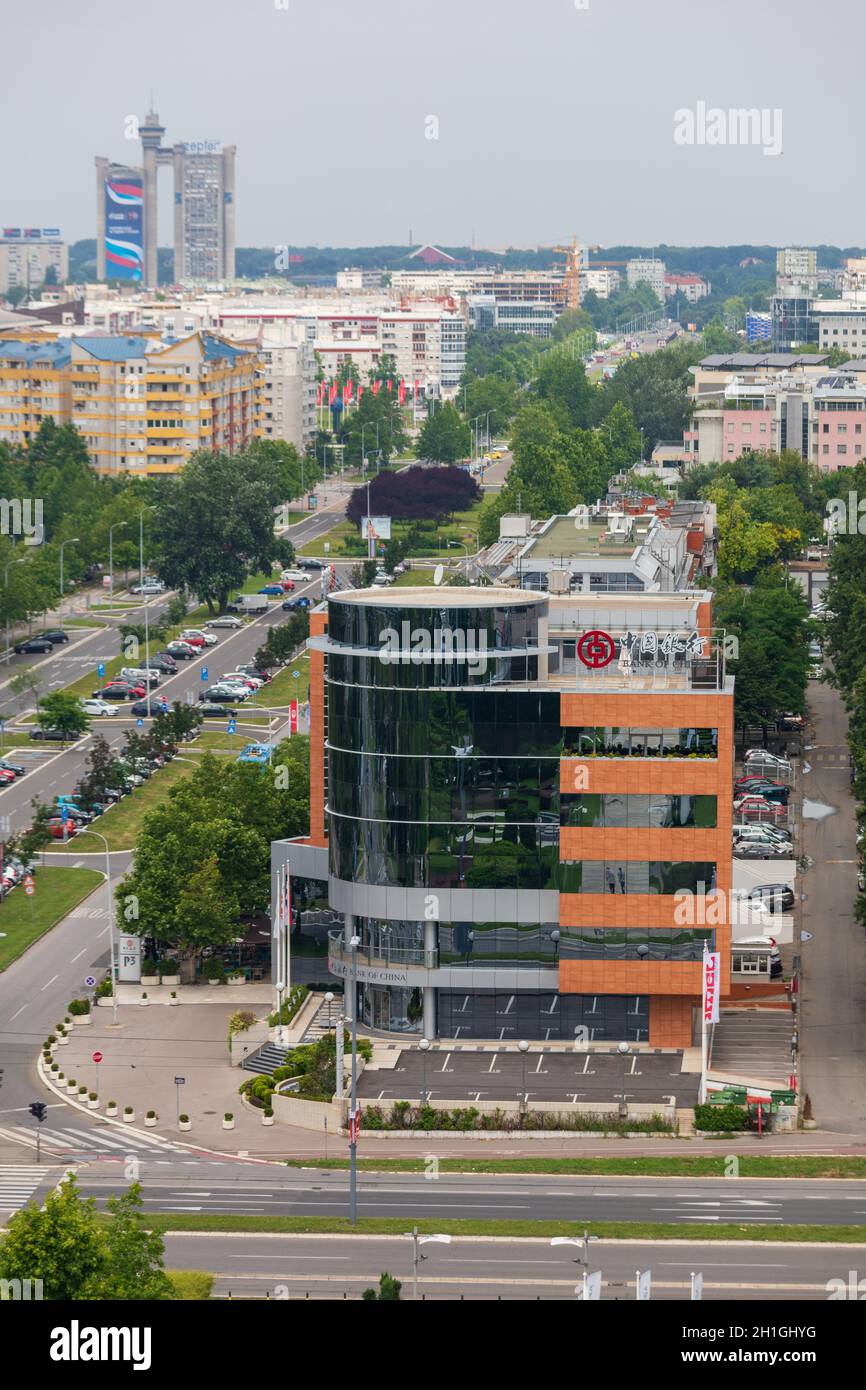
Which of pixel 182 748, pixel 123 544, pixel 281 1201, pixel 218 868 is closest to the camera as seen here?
pixel 281 1201

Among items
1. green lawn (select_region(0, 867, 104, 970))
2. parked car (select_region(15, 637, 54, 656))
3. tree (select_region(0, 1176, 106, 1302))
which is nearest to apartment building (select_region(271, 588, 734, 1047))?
green lawn (select_region(0, 867, 104, 970))

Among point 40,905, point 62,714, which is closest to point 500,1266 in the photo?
point 40,905

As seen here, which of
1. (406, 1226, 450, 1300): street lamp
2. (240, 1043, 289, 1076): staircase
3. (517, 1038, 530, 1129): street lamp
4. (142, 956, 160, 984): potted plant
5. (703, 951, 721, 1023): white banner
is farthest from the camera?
(142, 956, 160, 984): potted plant

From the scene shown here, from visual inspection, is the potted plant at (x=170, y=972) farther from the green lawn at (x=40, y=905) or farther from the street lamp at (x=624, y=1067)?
the street lamp at (x=624, y=1067)

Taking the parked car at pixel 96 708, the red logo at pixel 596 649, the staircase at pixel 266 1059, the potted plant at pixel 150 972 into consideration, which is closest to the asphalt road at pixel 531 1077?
the staircase at pixel 266 1059

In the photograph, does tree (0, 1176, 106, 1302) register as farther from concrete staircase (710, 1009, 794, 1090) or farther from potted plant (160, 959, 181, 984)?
potted plant (160, 959, 181, 984)
